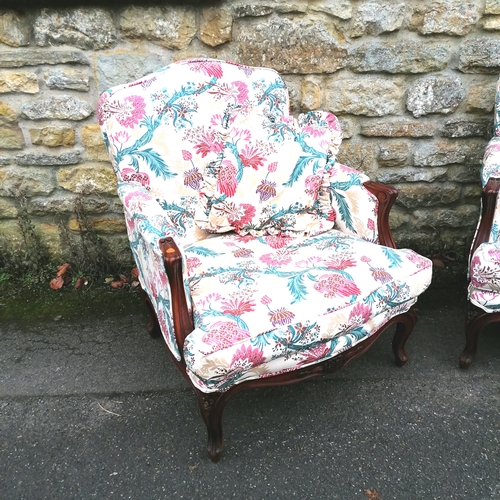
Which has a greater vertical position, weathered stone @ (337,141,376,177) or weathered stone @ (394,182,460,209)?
weathered stone @ (337,141,376,177)

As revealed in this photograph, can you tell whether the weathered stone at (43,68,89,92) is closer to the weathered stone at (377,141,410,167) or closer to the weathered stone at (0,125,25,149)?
the weathered stone at (0,125,25,149)

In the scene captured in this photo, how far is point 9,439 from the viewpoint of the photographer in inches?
65.7

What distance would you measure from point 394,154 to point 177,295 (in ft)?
5.03

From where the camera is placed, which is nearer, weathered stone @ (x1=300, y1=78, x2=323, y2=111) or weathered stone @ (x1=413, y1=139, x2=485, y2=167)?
weathered stone @ (x1=300, y1=78, x2=323, y2=111)

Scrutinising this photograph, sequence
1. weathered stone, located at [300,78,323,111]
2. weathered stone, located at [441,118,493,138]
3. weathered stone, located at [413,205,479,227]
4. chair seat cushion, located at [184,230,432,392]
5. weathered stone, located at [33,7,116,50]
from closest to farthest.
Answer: chair seat cushion, located at [184,230,432,392], weathered stone, located at [33,7,116,50], weathered stone, located at [300,78,323,111], weathered stone, located at [441,118,493,138], weathered stone, located at [413,205,479,227]

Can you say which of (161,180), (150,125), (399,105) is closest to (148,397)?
(161,180)

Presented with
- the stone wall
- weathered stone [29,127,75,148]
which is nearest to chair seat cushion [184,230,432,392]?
the stone wall

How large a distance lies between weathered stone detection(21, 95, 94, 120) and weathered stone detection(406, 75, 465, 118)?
1.53 meters

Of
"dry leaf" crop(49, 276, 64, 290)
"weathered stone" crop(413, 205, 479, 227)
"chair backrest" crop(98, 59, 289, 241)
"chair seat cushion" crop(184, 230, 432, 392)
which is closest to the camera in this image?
"chair seat cushion" crop(184, 230, 432, 392)

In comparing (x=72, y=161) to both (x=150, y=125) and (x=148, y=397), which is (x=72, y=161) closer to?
(x=150, y=125)

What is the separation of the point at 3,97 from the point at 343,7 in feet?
5.23

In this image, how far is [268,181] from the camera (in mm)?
1861

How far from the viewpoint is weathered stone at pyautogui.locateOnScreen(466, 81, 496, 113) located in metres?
2.30

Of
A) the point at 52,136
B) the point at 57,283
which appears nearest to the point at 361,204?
the point at 52,136
